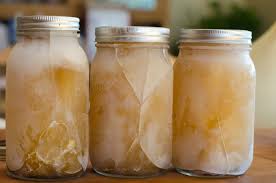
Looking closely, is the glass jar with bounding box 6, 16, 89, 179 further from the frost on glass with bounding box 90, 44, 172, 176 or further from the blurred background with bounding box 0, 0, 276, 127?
the blurred background with bounding box 0, 0, 276, 127

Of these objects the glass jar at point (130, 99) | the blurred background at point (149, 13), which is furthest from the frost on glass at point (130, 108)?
the blurred background at point (149, 13)

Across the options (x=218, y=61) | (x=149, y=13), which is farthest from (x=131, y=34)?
(x=149, y=13)

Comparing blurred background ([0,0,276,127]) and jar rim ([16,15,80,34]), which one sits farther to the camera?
blurred background ([0,0,276,127])

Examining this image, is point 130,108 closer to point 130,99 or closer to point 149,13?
point 130,99

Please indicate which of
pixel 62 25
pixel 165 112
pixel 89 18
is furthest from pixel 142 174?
pixel 89 18

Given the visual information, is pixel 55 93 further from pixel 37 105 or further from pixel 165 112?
pixel 165 112

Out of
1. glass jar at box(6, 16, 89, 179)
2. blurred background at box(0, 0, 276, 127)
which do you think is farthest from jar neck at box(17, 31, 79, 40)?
blurred background at box(0, 0, 276, 127)
